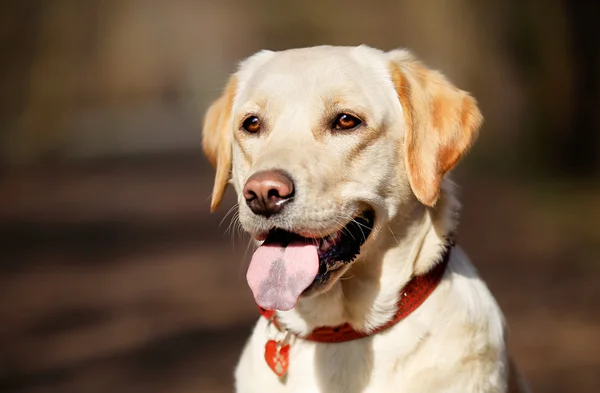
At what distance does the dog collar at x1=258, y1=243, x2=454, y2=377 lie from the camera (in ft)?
10.7

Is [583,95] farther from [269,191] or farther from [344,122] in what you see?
[269,191]

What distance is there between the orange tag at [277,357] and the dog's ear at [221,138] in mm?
649

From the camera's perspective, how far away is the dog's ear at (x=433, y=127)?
3.22m

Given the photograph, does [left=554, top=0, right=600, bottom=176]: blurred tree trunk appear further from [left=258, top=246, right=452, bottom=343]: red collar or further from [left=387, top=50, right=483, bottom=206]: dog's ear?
[left=258, top=246, right=452, bottom=343]: red collar

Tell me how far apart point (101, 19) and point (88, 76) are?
4.77m

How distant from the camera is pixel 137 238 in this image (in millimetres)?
13211

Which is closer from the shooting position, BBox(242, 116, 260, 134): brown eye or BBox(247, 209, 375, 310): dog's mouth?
BBox(247, 209, 375, 310): dog's mouth

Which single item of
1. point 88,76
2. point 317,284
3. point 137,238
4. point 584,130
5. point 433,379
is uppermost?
point 317,284

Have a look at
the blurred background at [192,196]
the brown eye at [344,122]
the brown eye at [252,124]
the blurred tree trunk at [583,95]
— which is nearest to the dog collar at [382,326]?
the brown eye at [344,122]

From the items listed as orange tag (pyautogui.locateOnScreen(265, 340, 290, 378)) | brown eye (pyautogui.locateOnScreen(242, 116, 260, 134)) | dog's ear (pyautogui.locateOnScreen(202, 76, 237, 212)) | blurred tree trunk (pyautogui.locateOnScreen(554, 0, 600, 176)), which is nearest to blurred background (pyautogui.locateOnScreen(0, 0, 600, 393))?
blurred tree trunk (pyautogui.locateOnScreen(554, 0, 600, 176))

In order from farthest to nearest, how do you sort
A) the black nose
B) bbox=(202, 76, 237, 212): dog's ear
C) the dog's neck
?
bbox=(202, 76, 237, 212): dog's ear < the dog's neck < the black nose

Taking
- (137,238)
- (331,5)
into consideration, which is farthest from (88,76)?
(137,238)

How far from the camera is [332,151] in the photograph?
125 inches

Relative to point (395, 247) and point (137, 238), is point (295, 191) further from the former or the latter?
point (137, 238)
